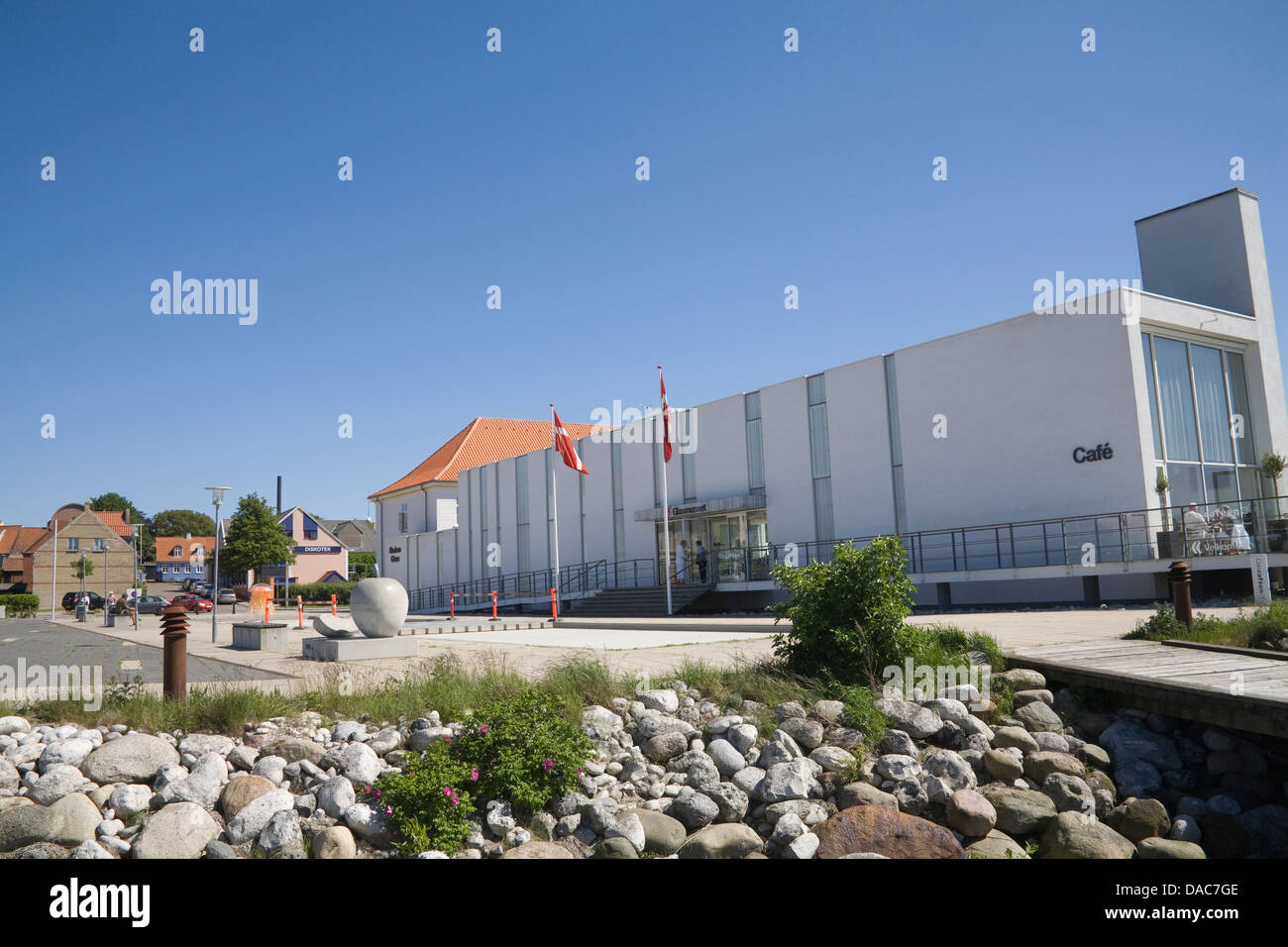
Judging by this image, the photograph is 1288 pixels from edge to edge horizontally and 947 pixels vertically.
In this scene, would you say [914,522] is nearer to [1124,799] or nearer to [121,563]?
[1124,799]

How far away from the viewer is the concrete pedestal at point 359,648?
14.2 meters

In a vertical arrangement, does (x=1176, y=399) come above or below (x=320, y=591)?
above

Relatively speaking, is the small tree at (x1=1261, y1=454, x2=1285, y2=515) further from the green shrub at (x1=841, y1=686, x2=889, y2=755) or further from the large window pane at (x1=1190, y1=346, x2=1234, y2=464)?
the green shrub at (x1=841, y1=686, x2=889, y2=755)

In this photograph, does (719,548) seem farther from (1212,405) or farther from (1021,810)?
(1021,810)

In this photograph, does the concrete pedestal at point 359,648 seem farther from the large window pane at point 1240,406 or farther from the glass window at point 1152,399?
the large window pane at point 1240,406

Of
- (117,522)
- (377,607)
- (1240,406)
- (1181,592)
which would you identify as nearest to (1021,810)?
(1181,592)

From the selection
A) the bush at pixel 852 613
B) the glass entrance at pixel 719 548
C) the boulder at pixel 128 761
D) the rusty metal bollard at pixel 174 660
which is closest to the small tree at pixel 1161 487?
the glass entrance at pixel 719 548

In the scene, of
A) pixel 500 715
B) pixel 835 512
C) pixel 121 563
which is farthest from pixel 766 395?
pixel 121 563

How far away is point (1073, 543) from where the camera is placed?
22.2 meters

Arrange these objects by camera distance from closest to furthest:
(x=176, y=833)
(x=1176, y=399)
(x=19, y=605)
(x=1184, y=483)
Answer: (x=176, y=833)
(x=1184, y=483)
(x=1176, y=399)
(x=19, y=605)

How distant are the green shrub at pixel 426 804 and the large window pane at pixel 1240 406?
25695 mm

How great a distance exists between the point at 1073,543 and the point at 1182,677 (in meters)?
15.0
